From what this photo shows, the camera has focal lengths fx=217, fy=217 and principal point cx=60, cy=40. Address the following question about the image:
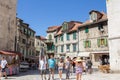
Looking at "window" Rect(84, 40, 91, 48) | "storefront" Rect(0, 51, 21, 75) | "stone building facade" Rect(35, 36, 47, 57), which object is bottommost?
"storefront" Rect(0, 51, 21, 75)

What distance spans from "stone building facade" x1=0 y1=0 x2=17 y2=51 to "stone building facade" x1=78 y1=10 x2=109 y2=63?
17306 mm

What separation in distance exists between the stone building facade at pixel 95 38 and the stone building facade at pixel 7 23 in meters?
17.3

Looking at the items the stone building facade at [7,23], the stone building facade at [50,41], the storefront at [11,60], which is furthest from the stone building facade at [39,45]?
the storefront at [11,60]

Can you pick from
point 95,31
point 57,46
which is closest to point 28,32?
point 57,46

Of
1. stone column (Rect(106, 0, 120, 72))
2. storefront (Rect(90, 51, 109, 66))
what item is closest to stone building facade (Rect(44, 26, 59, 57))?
storefront (Rect(90, 51, 109, 66))

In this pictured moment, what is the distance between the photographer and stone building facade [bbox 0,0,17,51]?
76.8 ft

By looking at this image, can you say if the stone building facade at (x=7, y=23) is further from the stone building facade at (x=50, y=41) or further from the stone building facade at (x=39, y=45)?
the stone building facade at (x=39, y=45)

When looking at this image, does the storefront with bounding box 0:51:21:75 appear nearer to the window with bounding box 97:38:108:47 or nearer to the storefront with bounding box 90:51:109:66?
the window with bounding box 97:38:108:47

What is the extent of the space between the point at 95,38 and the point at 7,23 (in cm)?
1941

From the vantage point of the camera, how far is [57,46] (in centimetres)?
5272

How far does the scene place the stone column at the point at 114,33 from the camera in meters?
23.0

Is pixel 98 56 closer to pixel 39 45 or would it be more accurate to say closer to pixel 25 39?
pixel 25 39

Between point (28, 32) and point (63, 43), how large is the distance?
1519cm

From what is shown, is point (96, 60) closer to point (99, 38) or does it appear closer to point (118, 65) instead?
point (99, 38)
